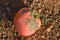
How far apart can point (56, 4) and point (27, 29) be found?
0.46 m

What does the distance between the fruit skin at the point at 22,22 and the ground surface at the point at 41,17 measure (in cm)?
8

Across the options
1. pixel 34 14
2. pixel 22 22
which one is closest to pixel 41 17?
pixel 34 14

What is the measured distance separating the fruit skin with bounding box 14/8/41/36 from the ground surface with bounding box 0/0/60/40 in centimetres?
8

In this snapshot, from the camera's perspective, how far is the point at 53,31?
214cm

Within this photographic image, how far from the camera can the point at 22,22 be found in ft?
6.82

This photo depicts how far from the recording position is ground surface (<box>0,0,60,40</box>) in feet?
6.95

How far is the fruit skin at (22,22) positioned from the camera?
6.71ft

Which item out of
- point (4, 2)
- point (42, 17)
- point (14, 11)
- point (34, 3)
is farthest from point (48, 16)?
point (4, 2)

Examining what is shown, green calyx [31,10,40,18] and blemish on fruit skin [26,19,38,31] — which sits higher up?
green calyx [31,10,40,18]

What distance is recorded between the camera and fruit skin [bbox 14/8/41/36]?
6.71 ft

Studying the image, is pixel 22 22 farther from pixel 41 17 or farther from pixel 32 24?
pixel 41 17

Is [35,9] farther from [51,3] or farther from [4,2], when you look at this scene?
[4,2]

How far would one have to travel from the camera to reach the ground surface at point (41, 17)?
6.95 feet

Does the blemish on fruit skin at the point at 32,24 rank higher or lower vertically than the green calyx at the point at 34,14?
lower
